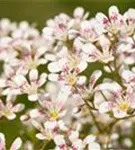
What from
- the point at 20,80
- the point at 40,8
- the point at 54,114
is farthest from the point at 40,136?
the point at 40,8

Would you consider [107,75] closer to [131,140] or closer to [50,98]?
[131,140]

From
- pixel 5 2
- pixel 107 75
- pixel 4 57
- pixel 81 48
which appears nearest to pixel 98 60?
pixel 81 48

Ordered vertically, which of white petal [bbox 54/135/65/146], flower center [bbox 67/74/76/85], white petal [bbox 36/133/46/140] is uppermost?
flower center [bbox 67/74/76/85]

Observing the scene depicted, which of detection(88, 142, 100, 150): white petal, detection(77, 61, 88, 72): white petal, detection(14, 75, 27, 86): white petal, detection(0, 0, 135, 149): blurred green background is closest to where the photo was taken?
detection(88, 142, 100, 150): white petal

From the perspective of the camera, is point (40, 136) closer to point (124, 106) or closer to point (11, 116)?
point (11, 116)

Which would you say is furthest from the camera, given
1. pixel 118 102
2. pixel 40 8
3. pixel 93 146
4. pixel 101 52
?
pixel 40 8

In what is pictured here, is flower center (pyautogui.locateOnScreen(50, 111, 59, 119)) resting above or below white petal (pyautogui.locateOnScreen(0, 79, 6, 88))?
below

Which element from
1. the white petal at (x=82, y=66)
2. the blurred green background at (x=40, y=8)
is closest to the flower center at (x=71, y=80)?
the white petal at (x=82, y=66)

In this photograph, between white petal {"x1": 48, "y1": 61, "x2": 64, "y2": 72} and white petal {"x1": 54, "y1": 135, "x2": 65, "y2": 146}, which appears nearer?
white petal {"x1": 54, "y1": 135, "x2": 65, "y2": 146}

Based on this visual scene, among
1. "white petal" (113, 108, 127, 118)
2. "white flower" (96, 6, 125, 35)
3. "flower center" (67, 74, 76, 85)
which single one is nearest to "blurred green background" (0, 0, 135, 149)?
"white flower" (96, 6, 125, 35)

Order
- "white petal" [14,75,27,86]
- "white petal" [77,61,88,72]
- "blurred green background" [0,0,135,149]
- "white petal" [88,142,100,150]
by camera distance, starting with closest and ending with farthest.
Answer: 1. "white petal" [88,142,100,150]
2. "white petal" [77,61,88,72]
3. "white petal" [14,75,27,86]
4. "blurred green background" [0,0,135,149]

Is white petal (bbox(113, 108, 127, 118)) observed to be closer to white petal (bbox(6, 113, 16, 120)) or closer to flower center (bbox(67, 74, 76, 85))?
flower center (bbox(67, 74, 76, 85))
